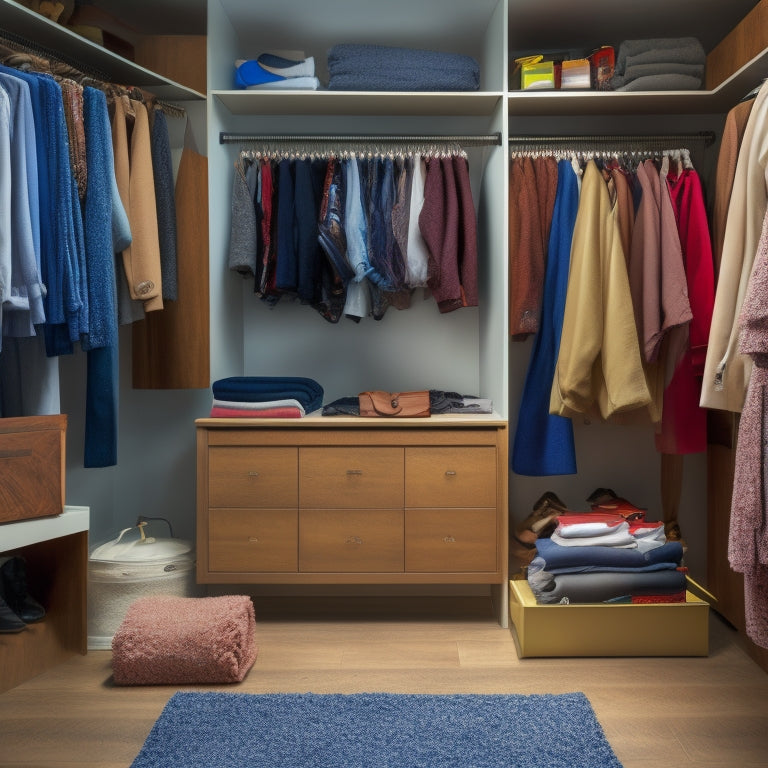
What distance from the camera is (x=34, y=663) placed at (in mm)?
2475

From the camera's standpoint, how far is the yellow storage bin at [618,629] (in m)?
2.62

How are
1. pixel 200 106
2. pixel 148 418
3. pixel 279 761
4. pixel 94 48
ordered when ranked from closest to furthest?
pixel 279 761 → pixel 94 48 → pixel 200 106 → pixel 148 418

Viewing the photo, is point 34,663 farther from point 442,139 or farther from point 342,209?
point 442,139

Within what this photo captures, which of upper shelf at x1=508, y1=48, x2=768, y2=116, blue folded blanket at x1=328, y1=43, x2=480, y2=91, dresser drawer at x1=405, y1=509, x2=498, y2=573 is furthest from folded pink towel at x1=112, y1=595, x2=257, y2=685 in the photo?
upper shelf at x1=508, y1=48, x2=768, y2=116

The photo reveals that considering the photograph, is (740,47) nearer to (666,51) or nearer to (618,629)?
(666,51)

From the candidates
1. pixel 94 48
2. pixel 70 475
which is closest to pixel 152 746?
pixel 70 475

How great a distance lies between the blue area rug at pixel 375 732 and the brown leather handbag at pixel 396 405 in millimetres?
989

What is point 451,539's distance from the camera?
2.90 m

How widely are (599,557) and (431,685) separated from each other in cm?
71

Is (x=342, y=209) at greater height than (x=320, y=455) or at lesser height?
greater

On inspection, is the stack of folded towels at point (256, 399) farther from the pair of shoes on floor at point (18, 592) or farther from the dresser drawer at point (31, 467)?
the pair of shoes on floor at point (18, 592)

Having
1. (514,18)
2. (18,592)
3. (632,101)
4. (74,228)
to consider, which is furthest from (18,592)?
(632,101)

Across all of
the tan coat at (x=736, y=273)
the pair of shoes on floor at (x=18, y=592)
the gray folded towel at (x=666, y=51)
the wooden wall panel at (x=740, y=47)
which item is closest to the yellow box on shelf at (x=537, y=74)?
the gray folded towel at (x=666, y=51)

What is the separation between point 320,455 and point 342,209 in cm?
93
